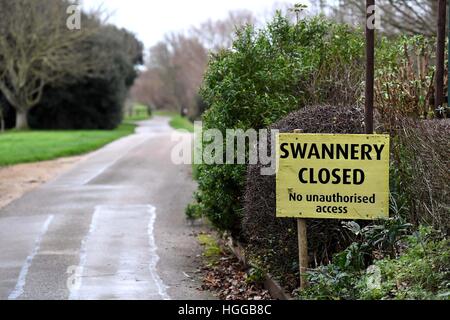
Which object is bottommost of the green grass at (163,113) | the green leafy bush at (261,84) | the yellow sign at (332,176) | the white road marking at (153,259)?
the white road marking at (153,259)

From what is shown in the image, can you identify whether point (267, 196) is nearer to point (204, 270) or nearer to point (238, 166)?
point (238, 166)

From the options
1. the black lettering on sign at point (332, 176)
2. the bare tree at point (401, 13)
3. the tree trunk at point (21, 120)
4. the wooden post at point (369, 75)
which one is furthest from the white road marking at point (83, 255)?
the tree trunk at point (21, 120)

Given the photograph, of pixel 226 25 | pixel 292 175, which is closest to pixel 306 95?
pixel 292 175

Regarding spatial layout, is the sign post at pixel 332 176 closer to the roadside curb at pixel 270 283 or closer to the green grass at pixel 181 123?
the roadside curb at pixel 270 283

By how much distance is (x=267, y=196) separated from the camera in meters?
7.16

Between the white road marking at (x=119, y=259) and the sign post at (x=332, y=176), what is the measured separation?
1944 millimetres

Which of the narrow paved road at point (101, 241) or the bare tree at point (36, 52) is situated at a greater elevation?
the bare tree at point (36, 52)

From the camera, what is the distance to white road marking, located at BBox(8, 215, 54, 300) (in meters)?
7.66

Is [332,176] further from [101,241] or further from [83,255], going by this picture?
[101,241]

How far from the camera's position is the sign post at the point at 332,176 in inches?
253

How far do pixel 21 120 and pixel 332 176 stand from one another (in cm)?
4642

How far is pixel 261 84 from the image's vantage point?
29.8 ft

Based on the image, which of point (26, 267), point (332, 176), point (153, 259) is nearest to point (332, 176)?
point (332, 176)

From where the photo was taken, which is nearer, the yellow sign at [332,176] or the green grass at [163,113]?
the yellow sign at [332,176]
